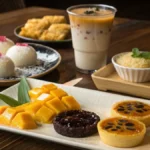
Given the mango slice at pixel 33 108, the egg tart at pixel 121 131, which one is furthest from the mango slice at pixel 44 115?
the egg tart at pixel 121 131

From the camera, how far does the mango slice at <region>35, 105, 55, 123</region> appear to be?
0.92m

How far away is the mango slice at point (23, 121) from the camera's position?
2.89ft

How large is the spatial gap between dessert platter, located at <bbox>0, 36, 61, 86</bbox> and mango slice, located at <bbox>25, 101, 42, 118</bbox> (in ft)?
0.77

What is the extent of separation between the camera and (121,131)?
32.4 inches

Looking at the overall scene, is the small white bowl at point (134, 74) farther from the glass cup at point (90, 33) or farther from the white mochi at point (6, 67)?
the white mochi at point (6, 67)

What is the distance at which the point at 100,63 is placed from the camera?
133 cm

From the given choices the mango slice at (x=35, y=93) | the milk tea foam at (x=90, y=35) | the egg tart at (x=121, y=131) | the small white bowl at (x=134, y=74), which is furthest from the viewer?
the milk tea foam at (x=90, y=35)

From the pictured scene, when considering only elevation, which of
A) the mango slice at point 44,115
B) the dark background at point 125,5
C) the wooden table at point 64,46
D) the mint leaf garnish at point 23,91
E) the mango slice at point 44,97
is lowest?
the dark background at point 125,5

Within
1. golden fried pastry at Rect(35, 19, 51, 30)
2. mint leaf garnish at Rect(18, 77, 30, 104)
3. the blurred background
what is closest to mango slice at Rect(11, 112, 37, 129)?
mint leaf garnish at Rect(18, 77, 30, 104)

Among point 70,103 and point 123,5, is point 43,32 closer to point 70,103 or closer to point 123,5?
point 70,103

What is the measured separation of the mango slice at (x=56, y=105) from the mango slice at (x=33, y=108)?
2 centimetres

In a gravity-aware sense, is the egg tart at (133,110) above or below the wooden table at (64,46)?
above

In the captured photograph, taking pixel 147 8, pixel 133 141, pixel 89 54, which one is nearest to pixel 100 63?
pixel 89 54

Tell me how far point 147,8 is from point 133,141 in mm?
3730
